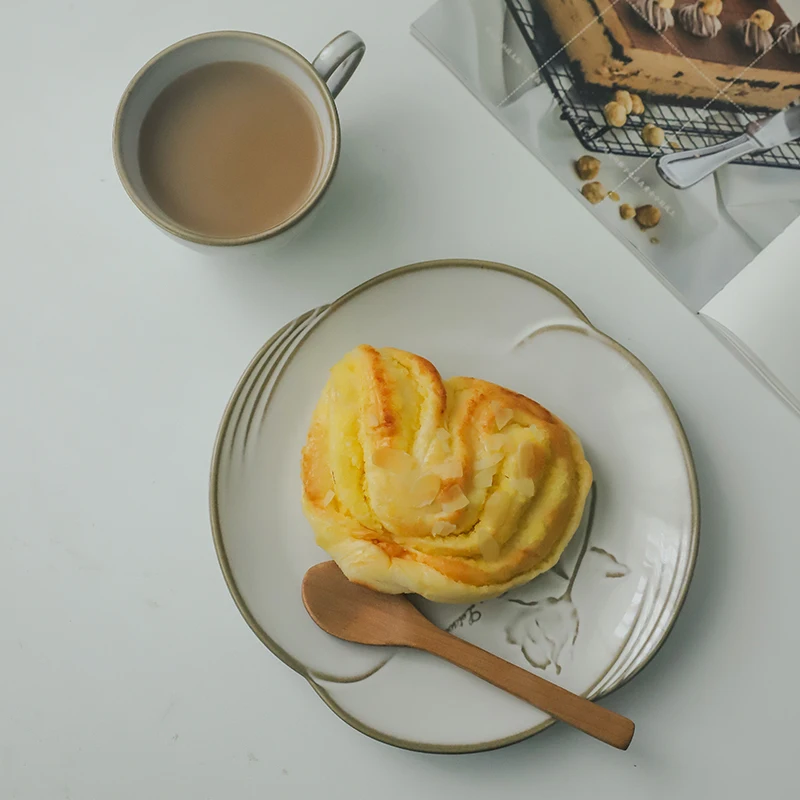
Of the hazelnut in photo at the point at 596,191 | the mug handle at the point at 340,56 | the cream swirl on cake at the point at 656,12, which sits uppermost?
the mug handle at the point at 340,56

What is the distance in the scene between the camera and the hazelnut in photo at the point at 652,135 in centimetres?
110

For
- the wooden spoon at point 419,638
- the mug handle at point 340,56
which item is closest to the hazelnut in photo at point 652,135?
the mug handle at point 340,56

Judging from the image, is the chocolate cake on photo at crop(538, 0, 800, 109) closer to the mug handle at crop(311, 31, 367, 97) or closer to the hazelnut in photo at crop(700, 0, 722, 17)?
the hazelnut in photo at crop(700, 0, 722, 17)

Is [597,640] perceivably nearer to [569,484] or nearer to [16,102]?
[569,484]

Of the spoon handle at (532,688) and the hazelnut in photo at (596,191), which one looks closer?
the spoon handle at (532,688)

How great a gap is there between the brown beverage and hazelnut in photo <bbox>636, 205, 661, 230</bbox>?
0.43 meters

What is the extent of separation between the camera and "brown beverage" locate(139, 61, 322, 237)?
103 cm

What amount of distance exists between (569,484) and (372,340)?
0.30 meters

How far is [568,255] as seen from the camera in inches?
43.7

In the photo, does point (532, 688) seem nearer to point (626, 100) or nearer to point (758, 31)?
point (626, 100)

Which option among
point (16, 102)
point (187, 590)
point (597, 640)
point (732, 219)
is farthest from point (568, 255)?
point (16, 102)

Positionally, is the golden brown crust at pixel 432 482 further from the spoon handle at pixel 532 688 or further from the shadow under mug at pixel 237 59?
the shadow under mug at pixel 237 59

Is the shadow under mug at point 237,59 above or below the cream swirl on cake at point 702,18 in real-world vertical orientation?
above

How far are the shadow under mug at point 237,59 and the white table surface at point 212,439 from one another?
89 millimetres
